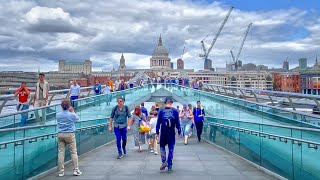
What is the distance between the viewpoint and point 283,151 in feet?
27.2

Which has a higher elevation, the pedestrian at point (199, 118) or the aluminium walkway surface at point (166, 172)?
the pedestrian at point (199, 118)

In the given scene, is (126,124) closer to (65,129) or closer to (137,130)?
(137,130)

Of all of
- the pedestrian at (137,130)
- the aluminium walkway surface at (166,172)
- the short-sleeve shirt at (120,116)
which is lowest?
the aluminium walkway surface at (166,172)

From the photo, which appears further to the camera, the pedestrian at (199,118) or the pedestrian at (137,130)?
the pedestrian at (199,118)

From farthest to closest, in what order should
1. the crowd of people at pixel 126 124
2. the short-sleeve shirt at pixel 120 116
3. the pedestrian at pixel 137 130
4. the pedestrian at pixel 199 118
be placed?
the pedestrian at pixel 199 118
the pedestrian at pixel 137 130
the short-sleeve shirt at pixel 120 116
the crowd of people at pixel 126 124

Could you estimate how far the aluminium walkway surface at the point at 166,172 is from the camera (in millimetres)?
8594

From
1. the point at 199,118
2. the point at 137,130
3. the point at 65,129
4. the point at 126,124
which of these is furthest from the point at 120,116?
the point at 199,118

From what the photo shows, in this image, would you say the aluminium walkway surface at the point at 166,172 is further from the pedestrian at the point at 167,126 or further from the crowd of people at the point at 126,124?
the pedestrian at the point at 167,126

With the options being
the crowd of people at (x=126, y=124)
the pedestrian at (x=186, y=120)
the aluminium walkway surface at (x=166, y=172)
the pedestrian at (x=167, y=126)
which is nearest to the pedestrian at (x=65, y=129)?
the crowd of people at (x=126, y=124)

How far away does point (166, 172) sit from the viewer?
9.07 metres

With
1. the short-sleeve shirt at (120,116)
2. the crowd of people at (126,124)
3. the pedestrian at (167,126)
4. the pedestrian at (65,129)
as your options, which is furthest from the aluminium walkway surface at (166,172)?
the short-sleeve shirt at (120,116)

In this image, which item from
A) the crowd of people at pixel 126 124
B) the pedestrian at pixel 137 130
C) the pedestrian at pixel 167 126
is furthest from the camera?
the pedestrian at pixel 137 130

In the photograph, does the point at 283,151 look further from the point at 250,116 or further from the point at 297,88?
the point at 297,88

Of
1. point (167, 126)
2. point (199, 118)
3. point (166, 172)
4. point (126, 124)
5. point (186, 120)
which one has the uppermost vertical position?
point (167, 126)
